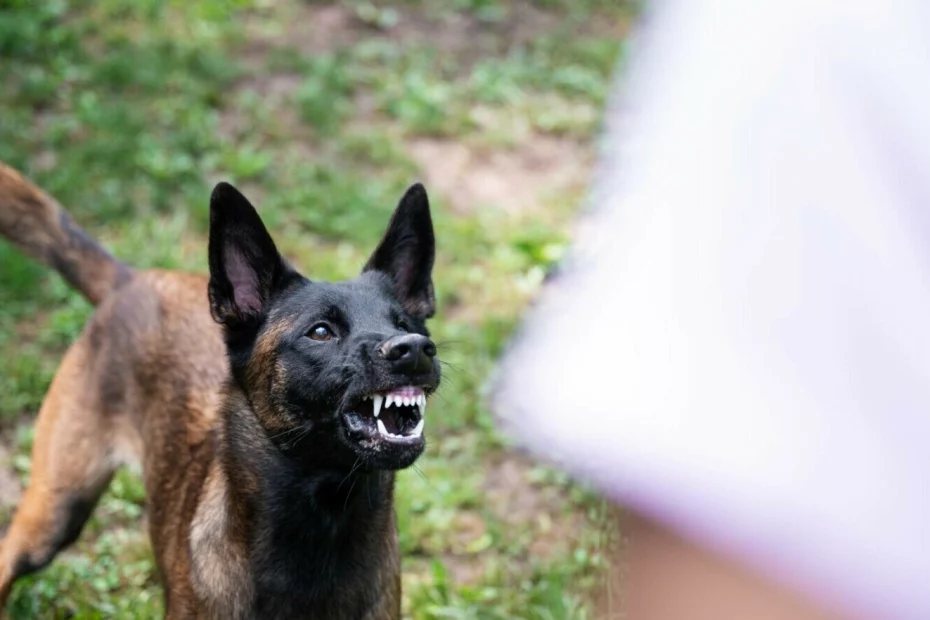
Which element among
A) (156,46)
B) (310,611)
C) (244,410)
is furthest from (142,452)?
(156,46)

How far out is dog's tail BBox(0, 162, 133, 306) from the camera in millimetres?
4285

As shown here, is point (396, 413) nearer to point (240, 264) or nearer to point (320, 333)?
point (320, 333)

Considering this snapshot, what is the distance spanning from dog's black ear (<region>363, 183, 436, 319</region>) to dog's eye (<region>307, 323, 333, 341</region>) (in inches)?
20.2

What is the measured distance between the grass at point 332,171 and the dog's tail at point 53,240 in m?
1.06

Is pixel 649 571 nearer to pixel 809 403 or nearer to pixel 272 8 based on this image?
pixel 809 403

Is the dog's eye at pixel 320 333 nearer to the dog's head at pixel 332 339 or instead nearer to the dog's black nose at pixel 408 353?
the dog's head at pixel 332 339

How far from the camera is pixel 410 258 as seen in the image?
12.5 ft

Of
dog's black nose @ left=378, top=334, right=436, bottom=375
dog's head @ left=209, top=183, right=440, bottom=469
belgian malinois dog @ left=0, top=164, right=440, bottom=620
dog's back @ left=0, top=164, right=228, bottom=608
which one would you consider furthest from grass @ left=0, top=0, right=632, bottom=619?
dog's black nose @ left=378, top=334, right=436, bottom=375

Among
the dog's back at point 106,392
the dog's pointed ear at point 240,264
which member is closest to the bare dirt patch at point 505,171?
the dog's back at point 106,392

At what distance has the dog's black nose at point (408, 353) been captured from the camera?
2.97m

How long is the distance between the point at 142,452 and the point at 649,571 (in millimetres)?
3124

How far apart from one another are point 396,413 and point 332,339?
0.31 metres

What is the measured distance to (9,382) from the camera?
18.0 ft

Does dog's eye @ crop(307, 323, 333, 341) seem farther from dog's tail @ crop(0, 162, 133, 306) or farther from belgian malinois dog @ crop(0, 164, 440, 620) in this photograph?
dog's tail @ crop(0, 162, 133, 306)
